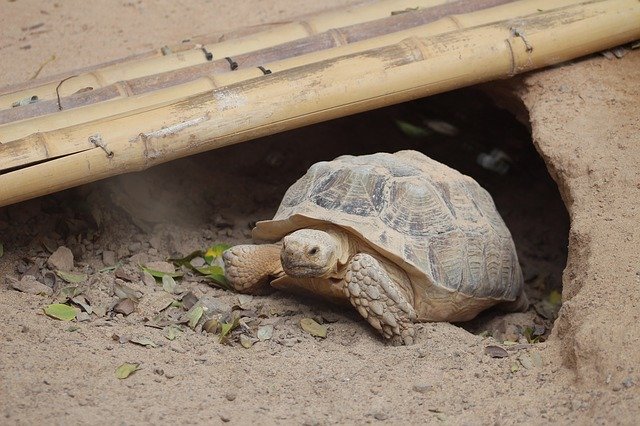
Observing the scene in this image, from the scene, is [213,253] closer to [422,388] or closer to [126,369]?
[126,369]

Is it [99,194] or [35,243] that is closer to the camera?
[35,243]

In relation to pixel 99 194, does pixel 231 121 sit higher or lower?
higher

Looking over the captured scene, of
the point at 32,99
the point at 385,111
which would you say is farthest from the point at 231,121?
the point at 385,111

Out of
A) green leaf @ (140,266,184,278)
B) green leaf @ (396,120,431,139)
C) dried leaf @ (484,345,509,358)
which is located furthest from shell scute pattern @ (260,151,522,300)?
green leaf @ (396,120,431,139)

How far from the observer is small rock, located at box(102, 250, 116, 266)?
168 inches

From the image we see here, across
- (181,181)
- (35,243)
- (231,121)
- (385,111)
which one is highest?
(231,121)

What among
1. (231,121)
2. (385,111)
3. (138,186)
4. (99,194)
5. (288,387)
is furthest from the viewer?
(385,111)

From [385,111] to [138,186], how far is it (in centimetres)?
186

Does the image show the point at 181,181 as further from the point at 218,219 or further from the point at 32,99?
the point at 32,99

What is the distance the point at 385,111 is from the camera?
231 inches

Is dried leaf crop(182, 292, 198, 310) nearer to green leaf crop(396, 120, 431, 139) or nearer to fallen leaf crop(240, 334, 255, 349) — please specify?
fallen leaf crop(240, 334, 255, 349)

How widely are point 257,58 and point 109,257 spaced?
128cm

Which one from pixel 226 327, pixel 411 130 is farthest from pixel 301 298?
pixel 411 130

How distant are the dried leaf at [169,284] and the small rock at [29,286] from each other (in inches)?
21.0
